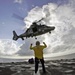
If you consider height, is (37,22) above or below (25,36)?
above

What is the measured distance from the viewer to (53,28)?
49.4 meters

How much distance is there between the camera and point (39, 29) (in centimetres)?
5000

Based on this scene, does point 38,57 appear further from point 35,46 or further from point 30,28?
point 30,28

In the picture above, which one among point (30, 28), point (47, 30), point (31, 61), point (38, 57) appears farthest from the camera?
point (30, 28)

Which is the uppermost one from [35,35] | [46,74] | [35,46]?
[35,35]

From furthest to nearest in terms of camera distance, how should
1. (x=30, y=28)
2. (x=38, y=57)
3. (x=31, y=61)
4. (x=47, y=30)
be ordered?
(x=30, y=28) → (x=47, y=30) → (x=31, y=61) → (x=38, y=57)

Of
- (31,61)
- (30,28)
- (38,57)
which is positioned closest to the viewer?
(38,57)

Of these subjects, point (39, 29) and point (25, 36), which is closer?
point (39, 29)

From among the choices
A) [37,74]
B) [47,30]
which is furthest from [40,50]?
[47,30]

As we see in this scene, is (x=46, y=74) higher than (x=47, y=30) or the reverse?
the reverse

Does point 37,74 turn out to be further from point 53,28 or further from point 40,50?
point 53,28

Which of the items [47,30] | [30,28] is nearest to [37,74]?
[47,30]

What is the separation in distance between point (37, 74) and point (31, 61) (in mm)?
14379

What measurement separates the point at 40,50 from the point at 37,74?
1758 millimetres
